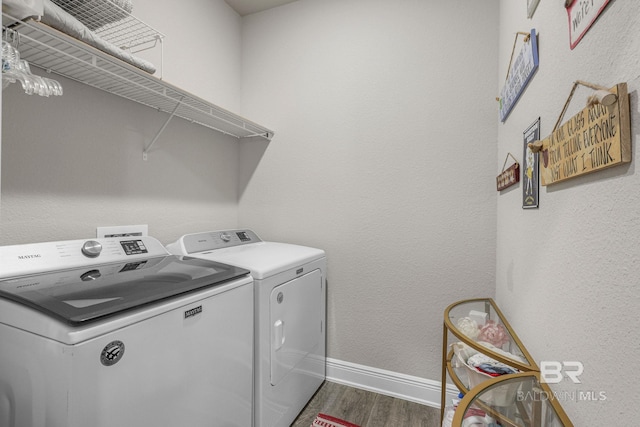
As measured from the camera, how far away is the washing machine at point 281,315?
1.49 meters

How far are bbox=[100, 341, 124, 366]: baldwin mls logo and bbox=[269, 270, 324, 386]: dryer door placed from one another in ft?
2.46

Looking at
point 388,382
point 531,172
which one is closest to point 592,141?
point 531,172

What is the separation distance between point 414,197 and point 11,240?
2060 millimetres

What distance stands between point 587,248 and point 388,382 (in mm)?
1792

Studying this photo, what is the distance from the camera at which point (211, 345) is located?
1.18 metres

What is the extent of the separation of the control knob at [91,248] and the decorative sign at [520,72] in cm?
186

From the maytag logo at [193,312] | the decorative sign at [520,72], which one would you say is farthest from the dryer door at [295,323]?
the decorative sign at [520,72]

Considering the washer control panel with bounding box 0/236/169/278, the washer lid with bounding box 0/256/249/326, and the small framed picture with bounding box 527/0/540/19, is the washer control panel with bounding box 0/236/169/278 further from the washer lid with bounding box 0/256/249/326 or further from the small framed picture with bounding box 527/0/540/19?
the small framed picture with bounding box 527/0/540/19

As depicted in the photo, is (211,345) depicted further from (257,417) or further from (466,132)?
(466,132)

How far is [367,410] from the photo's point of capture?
1925 mm

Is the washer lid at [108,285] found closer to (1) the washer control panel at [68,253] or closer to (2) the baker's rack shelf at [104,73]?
(1) the washer control panel at [68,253]

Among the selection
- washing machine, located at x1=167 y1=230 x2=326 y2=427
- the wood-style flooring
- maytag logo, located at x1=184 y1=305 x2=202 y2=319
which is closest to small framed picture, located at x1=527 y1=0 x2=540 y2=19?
washing machine, located at x1=167 y1=230 x2=326 y2=427

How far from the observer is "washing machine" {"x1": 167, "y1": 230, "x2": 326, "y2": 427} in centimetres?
149

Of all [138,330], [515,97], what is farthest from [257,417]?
[515,97]
